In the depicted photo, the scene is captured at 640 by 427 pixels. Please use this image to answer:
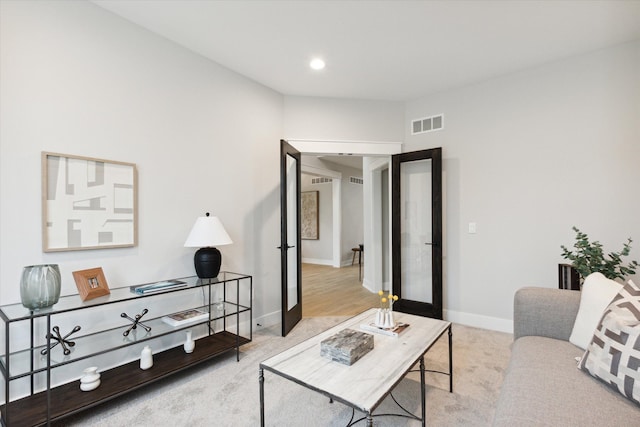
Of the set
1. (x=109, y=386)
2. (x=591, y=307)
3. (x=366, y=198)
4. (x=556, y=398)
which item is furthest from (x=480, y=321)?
(x=109, y=386)

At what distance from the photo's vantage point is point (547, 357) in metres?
1.64

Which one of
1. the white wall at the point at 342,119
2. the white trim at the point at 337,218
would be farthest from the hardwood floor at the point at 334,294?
the white wall at the point at 342,119

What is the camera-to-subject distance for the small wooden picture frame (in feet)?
6.79

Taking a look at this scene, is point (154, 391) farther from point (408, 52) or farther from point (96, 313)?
point (408, 52)

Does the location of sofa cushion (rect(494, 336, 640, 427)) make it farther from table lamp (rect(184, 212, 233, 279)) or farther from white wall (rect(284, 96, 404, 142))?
white wall (rect(284, 96, 404, 142))

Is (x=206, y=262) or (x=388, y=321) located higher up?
(x=206, y=262)

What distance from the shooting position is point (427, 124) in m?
4.00

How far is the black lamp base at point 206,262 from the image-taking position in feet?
8.87

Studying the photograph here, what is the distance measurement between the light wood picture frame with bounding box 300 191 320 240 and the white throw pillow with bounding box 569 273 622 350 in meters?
6.90

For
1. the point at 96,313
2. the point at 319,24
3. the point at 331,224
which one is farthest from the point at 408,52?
the point at 331,224

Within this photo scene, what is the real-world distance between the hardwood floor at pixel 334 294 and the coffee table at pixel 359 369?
2.29 meters

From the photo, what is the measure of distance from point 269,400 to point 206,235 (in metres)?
1.34

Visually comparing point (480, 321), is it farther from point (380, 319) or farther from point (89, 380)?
point (89, 380)

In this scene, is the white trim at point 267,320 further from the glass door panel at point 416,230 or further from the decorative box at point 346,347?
the decorative box at point 346,347
